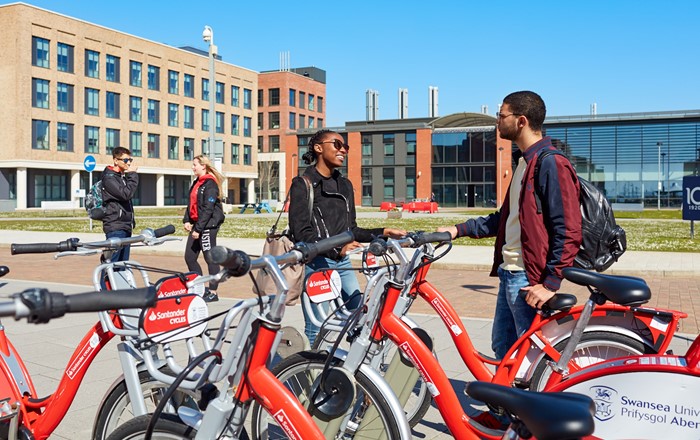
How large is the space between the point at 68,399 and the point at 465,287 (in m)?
8.18

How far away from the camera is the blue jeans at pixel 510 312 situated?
375cm

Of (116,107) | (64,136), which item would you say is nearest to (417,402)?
(64,136)

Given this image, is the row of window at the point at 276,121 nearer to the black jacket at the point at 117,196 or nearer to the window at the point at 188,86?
the window at the point at 188,86

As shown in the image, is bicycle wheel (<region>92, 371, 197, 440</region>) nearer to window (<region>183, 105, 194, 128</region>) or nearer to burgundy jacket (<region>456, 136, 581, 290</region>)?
burgundy jacket (<region>456, 136, 581, 290</region>)

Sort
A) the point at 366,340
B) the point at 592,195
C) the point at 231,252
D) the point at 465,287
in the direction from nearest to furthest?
the point at 231,252 → the point at 366,340 → the point at 592,195 → the point at 465,287

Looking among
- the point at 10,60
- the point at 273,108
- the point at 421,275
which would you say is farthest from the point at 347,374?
the point at 273,108

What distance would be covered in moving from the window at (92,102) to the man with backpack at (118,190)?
50.3 meters

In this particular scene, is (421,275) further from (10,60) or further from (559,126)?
(559,126)

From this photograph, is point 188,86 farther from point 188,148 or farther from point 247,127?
point 247,127

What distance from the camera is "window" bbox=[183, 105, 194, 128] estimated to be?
65062 mm

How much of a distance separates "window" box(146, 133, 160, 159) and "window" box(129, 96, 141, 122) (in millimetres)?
2015

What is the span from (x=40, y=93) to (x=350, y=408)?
179ft

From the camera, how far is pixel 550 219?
11.4 feet

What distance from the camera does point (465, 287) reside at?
1062 cm
